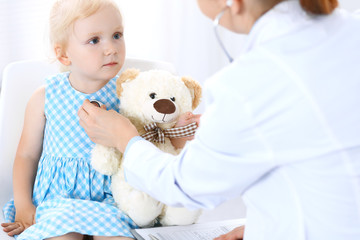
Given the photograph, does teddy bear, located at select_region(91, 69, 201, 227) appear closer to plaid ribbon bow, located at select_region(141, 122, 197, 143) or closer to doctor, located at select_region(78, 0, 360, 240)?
plaid ribbon bow, located at select_region(141, 122, 197, 143)

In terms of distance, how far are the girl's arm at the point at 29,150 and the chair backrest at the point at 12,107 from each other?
0.21ft

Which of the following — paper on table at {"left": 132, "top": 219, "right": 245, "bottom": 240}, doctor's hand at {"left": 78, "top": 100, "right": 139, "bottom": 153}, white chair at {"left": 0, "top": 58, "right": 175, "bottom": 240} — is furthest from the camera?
white chair at {"left": 0, "top": 58, "right": 175, "bottom": 240}

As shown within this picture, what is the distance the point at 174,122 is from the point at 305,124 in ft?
1.77

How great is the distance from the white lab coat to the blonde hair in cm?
55

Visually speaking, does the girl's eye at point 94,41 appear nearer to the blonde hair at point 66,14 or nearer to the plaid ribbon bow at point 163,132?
the blonde hair at point 66,14

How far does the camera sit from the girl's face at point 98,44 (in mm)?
1244

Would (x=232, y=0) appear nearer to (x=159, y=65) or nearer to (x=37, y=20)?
(x=159, y=65)

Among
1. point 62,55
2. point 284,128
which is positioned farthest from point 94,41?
point 284,128

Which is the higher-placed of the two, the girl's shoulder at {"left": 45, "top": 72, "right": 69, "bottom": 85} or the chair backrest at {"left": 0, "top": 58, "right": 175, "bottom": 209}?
the girl's shoulder at {"left": 45, "top": 72, "right": 69, "bottom": 85}

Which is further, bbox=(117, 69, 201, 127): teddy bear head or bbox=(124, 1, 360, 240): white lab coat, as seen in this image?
bbox=(117, 69, 201, 127): teddy bear head

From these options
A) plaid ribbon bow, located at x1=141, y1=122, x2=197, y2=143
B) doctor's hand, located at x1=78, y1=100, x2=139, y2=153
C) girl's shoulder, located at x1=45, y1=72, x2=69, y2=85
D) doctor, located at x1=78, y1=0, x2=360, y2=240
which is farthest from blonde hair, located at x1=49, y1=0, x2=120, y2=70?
doctor, located at x1=78, y1=0, x2=360, y2=240

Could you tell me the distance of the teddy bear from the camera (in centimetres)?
121

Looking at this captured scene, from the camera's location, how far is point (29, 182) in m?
1.38

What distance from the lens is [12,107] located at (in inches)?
56.9
